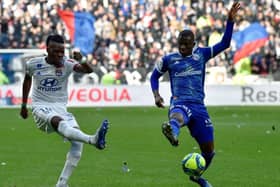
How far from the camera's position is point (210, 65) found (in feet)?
130

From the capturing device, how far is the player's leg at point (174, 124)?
12.8 m

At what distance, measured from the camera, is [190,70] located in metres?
13.8

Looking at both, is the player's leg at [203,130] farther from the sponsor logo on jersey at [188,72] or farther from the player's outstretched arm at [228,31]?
the player's outstretched arm at [228,31]

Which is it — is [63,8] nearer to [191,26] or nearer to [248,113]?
[191,26]

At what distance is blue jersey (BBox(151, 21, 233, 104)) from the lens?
13.7 meters

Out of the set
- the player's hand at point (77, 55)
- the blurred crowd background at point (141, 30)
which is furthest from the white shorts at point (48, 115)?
the blurred crowd background at point (141, 30)

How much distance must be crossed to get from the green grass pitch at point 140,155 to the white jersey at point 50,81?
1.58 m

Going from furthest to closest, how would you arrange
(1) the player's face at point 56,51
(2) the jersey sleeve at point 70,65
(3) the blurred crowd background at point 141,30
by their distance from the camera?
1. (3) the blurred crowd background at point 141,30
2. (2) the jersey sleeve at point 70,65
3. (1) the player's face at point 56,51

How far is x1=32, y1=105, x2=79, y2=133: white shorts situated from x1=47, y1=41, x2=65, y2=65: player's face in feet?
2.22

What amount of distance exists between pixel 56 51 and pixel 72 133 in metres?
1.34

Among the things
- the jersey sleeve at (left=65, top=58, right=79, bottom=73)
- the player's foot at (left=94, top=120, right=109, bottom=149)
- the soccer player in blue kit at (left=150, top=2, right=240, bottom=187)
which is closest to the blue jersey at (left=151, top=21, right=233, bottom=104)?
the soccer player in blue kit at (left=150, top=2, right=240, bottom=187)

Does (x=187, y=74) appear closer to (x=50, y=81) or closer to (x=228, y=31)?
(x=228, y=31)

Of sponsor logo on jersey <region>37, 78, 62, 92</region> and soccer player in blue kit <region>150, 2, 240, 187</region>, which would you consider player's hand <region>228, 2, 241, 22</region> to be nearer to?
soccer player in blue kit <region>150, 2, 240, 187</region>

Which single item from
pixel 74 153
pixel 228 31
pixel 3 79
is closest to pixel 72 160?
pixel 74 153
